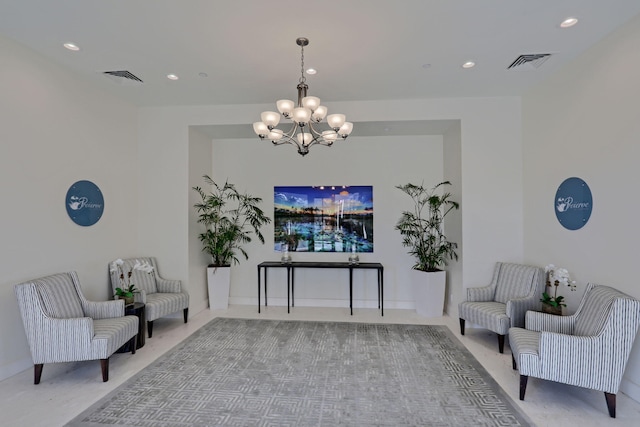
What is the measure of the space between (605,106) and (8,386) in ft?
21.0

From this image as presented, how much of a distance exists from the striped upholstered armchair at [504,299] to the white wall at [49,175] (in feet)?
16.5

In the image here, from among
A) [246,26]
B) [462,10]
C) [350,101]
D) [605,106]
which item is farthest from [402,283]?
[246,26]

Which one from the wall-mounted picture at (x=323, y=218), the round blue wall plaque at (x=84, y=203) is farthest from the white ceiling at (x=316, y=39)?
the wall-mounted picture at (x=323, y=218)

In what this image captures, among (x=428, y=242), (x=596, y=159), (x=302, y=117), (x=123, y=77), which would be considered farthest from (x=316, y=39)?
(x=428, y=242)

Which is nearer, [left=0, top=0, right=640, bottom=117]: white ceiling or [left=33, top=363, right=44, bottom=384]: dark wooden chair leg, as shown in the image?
[left=0, top=0, right=640, bottom=117]: white ceiling

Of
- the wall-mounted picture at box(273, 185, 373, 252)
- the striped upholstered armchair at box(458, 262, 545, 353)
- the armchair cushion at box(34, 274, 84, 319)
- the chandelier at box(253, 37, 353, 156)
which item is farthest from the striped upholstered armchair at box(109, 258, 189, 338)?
the striped upholstered armchair at box(458, 262, 545, 353)

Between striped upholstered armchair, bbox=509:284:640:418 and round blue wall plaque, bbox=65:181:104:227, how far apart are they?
5097mm

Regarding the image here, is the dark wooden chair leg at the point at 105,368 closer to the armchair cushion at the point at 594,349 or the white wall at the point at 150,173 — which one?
the white wall at the point at 150,173

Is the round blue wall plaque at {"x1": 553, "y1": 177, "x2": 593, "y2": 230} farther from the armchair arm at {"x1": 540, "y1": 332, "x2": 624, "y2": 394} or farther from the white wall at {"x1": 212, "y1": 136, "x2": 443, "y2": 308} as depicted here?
the white wall at {"x1": 212, "y1": 136, "x2": 443, "y2": 308}

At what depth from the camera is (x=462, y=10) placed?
8.81ft

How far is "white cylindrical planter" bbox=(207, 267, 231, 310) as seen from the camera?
5.37m

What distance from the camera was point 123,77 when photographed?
4.06 m

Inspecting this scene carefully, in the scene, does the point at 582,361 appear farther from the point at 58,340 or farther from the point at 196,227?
the point at 196,227

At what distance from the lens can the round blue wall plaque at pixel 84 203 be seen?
390 centimetres
